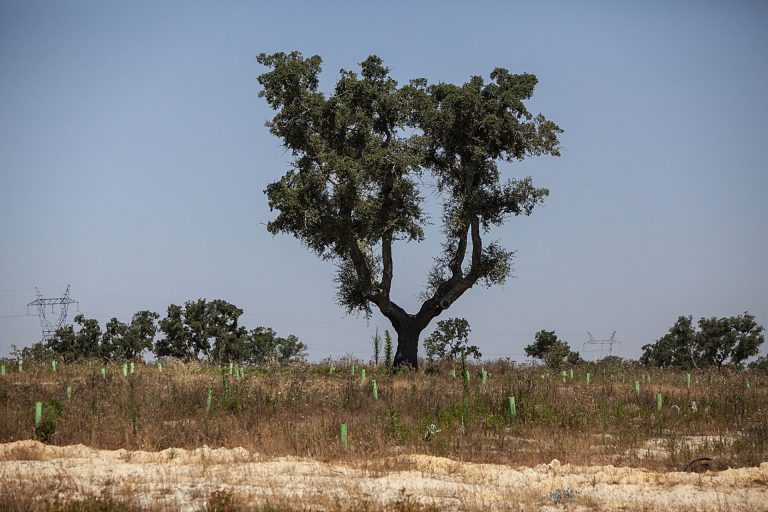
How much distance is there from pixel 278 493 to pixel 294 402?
24.6 feet

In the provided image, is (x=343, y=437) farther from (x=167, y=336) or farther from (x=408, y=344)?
(x=167, y=336)

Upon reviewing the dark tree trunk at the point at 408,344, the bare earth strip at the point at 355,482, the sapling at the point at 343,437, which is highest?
the dark tree trunk at the point at 408,344

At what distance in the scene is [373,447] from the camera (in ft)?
48.8

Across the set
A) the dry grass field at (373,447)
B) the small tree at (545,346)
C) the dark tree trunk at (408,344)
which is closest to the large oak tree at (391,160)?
the dark tree trunk at (408,344)

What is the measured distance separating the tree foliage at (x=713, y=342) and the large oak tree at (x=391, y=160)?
3657 cm

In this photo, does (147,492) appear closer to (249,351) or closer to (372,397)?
(372,397)

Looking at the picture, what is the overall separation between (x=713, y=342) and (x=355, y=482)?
61.1 m

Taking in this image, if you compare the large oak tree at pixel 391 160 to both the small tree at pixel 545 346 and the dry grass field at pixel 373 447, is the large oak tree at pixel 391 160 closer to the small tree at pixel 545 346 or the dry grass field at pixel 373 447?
the dry grass field at pixel 373 447

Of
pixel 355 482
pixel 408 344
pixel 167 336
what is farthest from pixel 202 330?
pixel 355 482

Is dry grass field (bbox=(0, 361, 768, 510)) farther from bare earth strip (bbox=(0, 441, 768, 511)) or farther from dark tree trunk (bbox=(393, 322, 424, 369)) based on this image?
dark tree trunk (bbox=(393, 322, 424, 369))

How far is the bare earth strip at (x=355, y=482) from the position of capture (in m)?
11.1

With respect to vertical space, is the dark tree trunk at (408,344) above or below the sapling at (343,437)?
above

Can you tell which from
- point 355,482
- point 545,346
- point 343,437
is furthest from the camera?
point 545,346

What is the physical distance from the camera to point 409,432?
52.2ft
